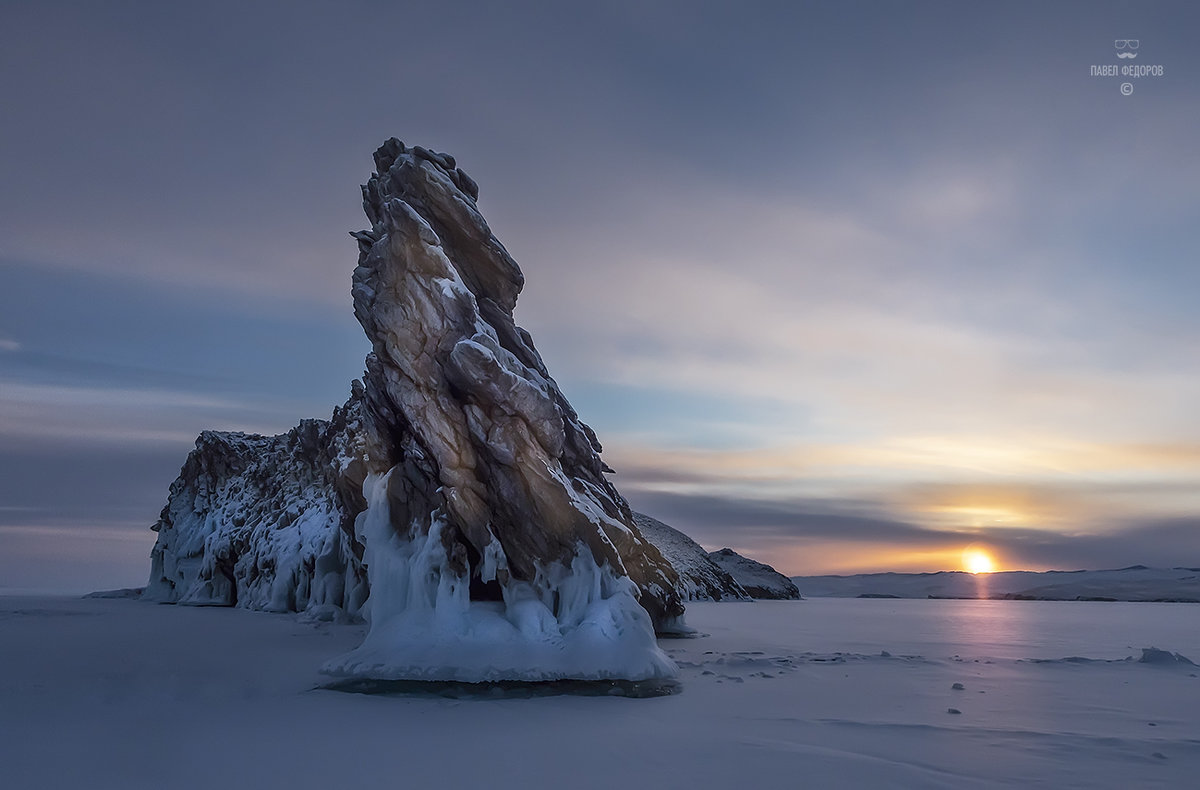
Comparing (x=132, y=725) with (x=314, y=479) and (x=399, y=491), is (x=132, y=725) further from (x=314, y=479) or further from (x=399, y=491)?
(x=314, y=479)

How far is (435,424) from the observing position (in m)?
22.5

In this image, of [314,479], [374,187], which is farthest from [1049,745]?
[314,479]

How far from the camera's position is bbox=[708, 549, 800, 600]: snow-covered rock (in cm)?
11688

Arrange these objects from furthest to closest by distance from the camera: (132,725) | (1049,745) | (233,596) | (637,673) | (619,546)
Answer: (233,596)
(619,546)
(637,673)
(132,725)
(1049,745)

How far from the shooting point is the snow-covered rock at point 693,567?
96.4 meters

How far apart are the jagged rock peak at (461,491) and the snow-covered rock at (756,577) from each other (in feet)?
307

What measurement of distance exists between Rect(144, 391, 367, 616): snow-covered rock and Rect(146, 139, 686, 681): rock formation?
1059cm

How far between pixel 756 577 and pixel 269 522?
88.1m

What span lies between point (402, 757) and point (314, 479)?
164 feet

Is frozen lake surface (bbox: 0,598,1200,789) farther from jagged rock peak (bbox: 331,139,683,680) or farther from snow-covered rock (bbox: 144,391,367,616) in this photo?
snow-covered rock (bbox: 144,391,367,616)

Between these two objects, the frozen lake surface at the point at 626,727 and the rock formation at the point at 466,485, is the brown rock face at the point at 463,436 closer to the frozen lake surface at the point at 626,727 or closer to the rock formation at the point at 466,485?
the rock formation at the point at 466,485

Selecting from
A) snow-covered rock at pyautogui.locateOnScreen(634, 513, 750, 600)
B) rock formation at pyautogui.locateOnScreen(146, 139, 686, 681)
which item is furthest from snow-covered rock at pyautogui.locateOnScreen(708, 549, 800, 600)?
rock formation at pyautogui.locateOnScreen(146, 139, 686, 681)

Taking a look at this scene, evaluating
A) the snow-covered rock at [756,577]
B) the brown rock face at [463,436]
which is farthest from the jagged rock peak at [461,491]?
the snow-covered rock at [756,577]

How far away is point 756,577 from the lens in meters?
125
